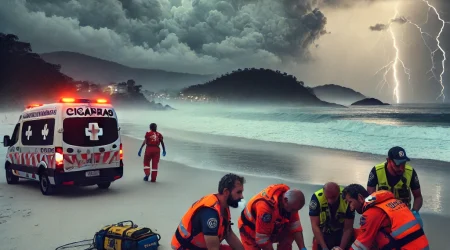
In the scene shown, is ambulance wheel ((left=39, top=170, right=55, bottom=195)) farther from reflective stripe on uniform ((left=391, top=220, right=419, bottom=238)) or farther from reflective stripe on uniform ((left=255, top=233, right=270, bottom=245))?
reflective stripe on uniform ((left=391, top=220, right=419, bottom=238))

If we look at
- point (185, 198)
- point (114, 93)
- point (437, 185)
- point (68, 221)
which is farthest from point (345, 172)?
point (114, 93)

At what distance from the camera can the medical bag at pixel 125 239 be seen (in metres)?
5.34

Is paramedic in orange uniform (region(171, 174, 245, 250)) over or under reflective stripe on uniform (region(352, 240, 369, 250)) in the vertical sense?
over

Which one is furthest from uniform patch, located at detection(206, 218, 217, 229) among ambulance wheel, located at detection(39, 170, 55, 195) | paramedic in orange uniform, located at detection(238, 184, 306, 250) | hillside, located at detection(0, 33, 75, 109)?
hillside, located at detection(0, 33, 75, 109)

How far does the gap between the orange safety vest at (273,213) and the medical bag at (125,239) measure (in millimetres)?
1419

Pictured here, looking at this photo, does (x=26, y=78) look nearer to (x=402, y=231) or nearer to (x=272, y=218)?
(x=272, y=218)

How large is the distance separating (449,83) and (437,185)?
71713 millimetres

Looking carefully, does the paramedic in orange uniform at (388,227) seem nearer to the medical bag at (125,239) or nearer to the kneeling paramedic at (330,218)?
the kneeling paramedic at (330,218)

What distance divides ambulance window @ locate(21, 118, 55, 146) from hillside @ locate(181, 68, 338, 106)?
263 ft

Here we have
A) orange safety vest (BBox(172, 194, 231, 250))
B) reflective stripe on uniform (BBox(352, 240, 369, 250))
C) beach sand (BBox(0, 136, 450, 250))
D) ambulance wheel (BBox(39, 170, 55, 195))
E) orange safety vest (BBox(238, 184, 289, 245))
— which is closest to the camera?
orange safety vest (BBox(172, 194, 231, 250))

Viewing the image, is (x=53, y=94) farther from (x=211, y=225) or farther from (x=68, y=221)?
(x=211, y=225)

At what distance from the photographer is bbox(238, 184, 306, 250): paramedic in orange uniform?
4262mm

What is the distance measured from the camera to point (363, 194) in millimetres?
4430

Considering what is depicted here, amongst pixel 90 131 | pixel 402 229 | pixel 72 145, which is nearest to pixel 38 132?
pixel 72 145
